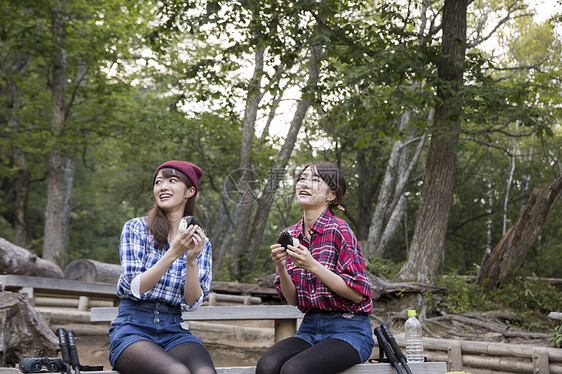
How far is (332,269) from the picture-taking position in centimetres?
316

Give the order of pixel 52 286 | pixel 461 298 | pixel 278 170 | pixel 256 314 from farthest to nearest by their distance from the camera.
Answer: pixel 278 170 → pixel 461 298 → pixel 52 286 → pixel 256 314

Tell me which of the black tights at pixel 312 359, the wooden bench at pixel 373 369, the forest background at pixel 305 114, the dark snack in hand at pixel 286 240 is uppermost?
the forest background at pixel 305 114

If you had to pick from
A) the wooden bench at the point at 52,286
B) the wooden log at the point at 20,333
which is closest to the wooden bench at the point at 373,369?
the wooden log at the point at 20,333

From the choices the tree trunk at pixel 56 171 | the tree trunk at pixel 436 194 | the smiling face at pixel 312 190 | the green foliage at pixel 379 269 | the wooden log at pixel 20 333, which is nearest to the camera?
the smiling face at pixel 312 190

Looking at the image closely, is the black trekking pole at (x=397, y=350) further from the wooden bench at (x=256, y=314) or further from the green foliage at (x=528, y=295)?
the green foliage at (x=528, y=295)

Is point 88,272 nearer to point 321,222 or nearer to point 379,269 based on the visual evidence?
point 379,269

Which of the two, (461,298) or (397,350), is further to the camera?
(461,298)

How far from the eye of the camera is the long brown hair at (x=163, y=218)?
3109mm

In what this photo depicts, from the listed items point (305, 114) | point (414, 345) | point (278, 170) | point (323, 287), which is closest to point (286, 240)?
point (323, 287)

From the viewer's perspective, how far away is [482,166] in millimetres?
20141

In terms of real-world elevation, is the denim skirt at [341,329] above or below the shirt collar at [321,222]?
below

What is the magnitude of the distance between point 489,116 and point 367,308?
5404 millimetres

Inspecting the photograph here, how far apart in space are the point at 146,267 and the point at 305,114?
13.7 metres

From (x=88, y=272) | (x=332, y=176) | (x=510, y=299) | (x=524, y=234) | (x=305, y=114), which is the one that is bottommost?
(x=510, y=299)
